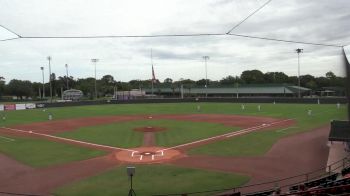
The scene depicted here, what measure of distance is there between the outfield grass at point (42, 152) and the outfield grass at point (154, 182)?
17.7 feet

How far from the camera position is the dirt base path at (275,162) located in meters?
20.2

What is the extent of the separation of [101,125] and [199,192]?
28.7 m

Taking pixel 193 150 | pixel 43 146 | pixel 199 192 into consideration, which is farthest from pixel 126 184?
pixel 43 146

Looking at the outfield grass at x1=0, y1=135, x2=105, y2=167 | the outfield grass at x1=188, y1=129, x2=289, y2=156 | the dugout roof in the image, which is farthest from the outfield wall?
the outfield grass at x1=0, y1=135, x2=105, y2=167

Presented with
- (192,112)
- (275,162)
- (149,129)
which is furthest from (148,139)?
(192,112)

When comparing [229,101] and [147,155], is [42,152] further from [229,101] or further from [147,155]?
[229,101]

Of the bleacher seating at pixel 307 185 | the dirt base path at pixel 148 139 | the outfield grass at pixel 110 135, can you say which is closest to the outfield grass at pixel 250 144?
the dirt base path at pixel 148 139

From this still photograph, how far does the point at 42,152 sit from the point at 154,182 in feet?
41.1

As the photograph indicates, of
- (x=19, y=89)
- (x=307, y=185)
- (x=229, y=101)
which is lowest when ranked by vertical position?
(x=307, y=185)

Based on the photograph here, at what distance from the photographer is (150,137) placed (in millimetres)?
33094

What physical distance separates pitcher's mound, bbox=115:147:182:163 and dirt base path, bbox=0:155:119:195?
3.62ft

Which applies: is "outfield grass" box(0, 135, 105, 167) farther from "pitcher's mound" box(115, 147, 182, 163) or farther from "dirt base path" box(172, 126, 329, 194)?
"dirt base path" box(172, 126, 329, 194)

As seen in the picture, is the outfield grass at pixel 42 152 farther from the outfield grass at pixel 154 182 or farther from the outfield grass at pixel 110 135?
the outfield grass at pixel 154 182

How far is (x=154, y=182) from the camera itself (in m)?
18.6
